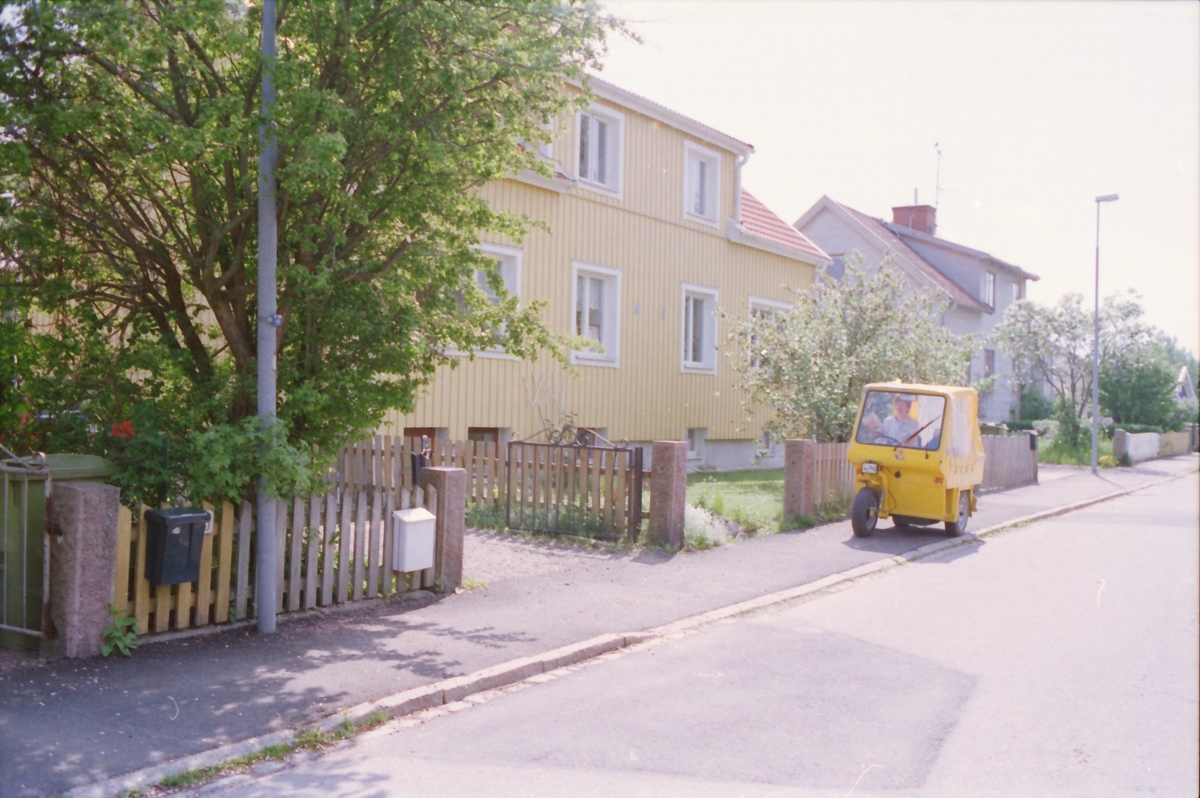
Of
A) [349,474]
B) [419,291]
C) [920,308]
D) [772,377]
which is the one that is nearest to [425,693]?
[419,291]

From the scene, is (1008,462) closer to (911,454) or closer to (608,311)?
(608,311)

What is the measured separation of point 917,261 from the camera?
44281 mm

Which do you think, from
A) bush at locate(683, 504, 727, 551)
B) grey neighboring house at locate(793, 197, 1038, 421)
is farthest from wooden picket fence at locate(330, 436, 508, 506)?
grey neighboring house at locate(793, 197, 1038, 421)

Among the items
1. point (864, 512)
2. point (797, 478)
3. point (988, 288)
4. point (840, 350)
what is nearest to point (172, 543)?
point (864, 512)

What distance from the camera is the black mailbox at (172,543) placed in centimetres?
711

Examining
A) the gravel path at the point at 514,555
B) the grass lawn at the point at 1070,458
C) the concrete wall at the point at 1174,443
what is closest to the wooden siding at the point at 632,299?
the gravel path at the point at 514,555

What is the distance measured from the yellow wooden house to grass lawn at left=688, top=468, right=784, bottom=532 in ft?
3.83

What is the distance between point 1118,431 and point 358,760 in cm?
3687

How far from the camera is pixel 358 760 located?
5.52 metres

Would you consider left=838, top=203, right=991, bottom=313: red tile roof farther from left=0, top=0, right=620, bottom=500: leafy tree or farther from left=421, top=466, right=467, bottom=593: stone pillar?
left=0, top=0, right=620, bottom=500: leafy tree

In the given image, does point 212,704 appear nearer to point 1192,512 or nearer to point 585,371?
point 585,371

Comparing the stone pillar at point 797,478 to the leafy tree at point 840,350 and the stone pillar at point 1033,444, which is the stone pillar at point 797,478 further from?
the stone pillar at point 1033,444

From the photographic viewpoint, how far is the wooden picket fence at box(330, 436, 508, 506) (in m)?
12.7

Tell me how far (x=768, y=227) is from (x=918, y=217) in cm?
2508
